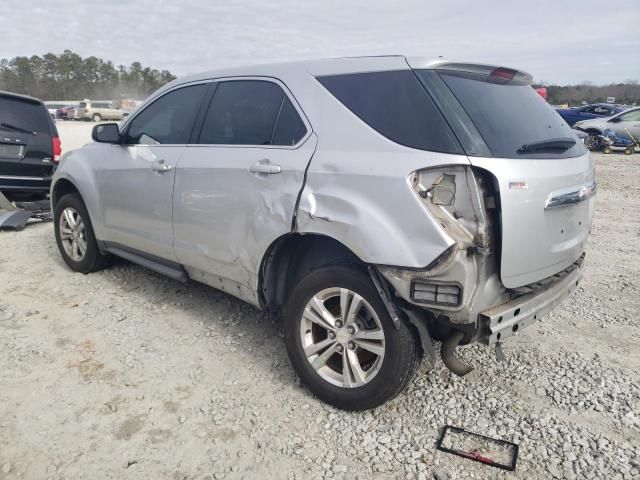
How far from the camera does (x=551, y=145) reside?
272cm

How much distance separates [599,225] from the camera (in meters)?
7.08

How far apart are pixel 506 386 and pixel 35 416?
270 centimetres

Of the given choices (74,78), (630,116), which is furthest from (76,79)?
(630,116)

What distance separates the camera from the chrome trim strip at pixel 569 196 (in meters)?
2.50

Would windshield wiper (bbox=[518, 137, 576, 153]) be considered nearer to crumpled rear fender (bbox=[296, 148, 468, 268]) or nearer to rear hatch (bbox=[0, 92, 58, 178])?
crumpled rear fender (bbox=[296, 148, 468, 268])

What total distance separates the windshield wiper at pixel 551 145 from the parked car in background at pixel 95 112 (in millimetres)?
46471

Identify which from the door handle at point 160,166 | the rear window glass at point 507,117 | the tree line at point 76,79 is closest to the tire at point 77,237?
the door handle at point 160,166

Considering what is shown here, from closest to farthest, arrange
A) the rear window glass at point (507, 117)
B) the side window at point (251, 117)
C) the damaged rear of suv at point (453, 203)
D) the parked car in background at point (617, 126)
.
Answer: the damaged rear of suv at point (453, 203), the rear window glass at point (507, 117), the side window at point (251, 117), the parked car in background at point (617, 126)

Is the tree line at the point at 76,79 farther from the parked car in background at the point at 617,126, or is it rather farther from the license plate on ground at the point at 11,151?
the license plate on ground at the point at 11,151

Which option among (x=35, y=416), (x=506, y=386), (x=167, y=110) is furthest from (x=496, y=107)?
(x=35, y=416)

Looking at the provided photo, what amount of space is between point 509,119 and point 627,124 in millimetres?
17656

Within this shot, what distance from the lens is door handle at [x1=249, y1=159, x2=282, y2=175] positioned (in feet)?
9.48

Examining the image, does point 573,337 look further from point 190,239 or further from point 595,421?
point 190,239

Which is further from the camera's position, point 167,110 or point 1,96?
point 1,96
